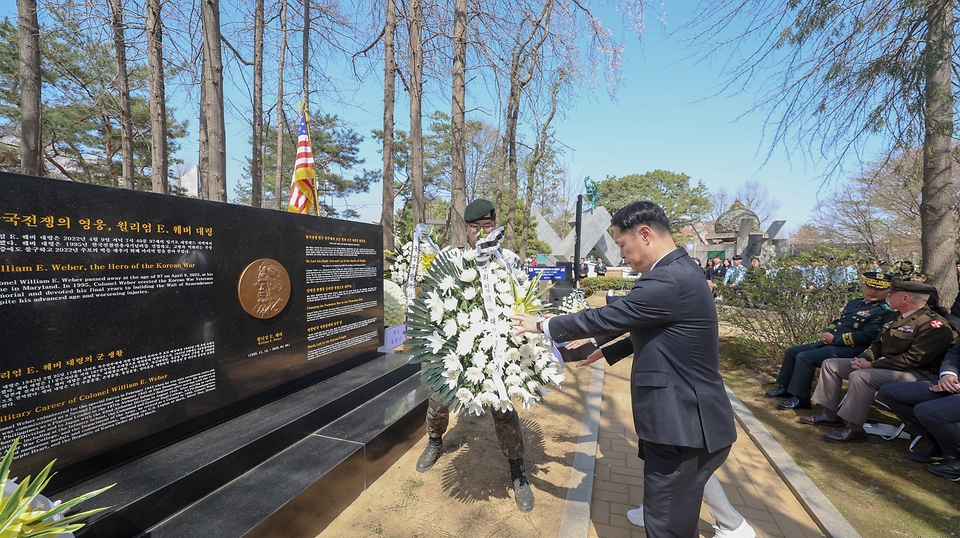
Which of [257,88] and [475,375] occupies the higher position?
[257,88]

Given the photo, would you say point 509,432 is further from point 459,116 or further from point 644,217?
point 459,116

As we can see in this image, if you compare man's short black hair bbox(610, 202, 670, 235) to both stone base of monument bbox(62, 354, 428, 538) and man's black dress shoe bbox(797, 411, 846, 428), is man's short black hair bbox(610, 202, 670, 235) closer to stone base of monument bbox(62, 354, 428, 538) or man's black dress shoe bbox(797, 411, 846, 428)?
stone base of monument bbox(62, 354, 428, 538)

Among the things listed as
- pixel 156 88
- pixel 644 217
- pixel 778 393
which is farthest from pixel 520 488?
pixel 156 88

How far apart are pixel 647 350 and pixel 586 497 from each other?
177 centimetres

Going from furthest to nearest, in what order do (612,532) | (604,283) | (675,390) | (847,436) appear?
(604,283) → (847,436) → (612,532) → (675,390)

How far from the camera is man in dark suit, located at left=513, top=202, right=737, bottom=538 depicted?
2076 millimetres

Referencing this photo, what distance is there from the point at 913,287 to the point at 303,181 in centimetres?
714

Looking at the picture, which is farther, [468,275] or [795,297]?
[795,297]

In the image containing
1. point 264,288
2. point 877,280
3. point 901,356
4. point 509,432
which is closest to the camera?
point 509,432

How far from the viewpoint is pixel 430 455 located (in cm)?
374

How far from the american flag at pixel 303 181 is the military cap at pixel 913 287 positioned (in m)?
6.89

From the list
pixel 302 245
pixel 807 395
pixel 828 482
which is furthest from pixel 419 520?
pixel 807 395

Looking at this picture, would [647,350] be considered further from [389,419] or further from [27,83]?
[27,83]

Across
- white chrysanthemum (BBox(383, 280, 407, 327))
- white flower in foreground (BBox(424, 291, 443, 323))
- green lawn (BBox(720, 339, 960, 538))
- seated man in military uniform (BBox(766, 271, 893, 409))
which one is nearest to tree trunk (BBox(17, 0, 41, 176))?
white chrysanthemum (BBox(383, 280, 407, 327))
